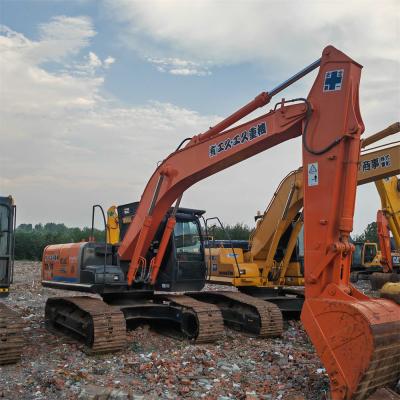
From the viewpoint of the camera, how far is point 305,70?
673cm

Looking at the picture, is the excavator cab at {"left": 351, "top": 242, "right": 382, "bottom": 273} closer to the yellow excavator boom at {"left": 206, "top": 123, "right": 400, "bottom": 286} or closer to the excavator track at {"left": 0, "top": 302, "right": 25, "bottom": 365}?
the yellow excavator boom at {"left": 206, "top": 123, "right": 400, "bottom": 286}

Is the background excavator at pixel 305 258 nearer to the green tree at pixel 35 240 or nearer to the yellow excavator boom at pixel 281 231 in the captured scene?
the yellow excavator boom at pixel 281 231

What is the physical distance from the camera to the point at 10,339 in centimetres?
684

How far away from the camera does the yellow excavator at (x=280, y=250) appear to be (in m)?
10.6

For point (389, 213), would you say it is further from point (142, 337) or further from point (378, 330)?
point (378, 330)

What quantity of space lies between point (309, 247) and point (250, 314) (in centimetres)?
371

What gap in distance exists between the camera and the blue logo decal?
6.11 metres

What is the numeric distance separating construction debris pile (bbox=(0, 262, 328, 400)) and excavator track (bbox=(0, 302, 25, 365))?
13 cm

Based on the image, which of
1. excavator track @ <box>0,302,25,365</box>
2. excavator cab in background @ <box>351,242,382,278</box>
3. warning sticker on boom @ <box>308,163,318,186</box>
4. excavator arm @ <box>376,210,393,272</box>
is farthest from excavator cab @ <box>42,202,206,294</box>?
excavator cab in background @ <box>351,242,382,278</box>

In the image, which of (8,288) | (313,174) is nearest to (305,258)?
(313,174)

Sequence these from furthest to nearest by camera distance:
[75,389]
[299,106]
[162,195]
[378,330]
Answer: [162,195], [299,106], [75,389], [378,330]

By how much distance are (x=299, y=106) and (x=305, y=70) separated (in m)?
0.54

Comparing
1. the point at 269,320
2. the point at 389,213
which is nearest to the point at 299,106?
the point at 269,320

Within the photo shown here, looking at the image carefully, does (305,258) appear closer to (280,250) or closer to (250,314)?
(250,314)
